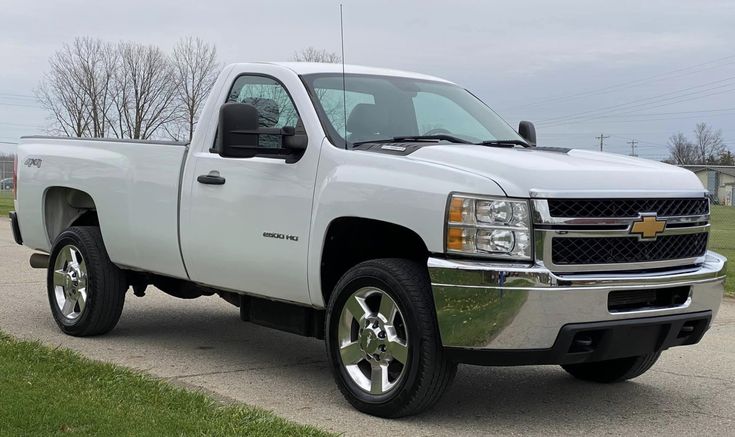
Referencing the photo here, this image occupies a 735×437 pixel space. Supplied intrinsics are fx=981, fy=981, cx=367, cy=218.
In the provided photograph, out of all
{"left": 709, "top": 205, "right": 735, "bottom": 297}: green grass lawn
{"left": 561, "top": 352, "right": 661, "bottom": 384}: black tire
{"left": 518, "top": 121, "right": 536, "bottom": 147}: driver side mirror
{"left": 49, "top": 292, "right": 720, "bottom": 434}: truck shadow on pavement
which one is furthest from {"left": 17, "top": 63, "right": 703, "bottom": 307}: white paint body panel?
{"left": 709, "top": 205, "right": 735, "bottom": 297}: green grass lawn

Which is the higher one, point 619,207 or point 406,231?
point 619,207

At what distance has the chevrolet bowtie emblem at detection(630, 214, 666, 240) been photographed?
5145mm

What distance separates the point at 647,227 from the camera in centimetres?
520

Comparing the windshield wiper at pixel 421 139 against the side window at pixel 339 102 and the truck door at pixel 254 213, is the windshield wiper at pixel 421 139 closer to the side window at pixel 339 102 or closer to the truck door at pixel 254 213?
the side window at pixel 339 102

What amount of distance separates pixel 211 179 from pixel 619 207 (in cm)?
271

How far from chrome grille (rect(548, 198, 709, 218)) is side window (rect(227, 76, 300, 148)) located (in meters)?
1.94

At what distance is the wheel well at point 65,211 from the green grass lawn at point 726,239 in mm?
7455

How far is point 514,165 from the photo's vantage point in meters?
5.02

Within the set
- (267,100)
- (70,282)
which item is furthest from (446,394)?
(70,282)

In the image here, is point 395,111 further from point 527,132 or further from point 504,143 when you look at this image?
point 527,132

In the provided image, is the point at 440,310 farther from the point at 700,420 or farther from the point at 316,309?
the point at 700,420

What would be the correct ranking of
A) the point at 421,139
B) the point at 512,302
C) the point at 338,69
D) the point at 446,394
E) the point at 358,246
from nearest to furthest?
the point at 512,302
the point at 358,246
the point at 421,139
the point at 446,394
the point at 338,69

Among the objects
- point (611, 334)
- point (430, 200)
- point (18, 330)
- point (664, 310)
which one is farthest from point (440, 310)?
point (18, 330)

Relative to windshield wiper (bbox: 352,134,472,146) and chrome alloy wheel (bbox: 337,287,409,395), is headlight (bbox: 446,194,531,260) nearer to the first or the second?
chrome alloy wheel (bbox: 337,287,409,395)
